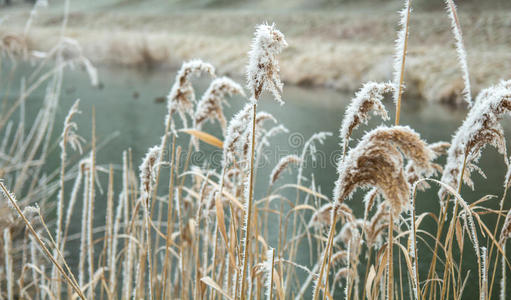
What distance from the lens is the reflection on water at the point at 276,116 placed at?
21.2 ft

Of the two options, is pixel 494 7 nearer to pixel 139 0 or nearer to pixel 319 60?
pixel 319 60

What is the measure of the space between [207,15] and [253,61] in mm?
35639

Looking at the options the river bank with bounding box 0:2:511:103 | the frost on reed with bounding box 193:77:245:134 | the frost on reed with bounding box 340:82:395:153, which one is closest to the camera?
the frost on reed with bounding box 340:82:395:153

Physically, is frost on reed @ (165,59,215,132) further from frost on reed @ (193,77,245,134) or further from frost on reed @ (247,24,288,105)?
frost on reed @ (247,24,288,105)

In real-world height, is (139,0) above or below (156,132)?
above

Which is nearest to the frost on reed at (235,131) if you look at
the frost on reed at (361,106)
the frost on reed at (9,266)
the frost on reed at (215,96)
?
the frost on reed at (215,96)

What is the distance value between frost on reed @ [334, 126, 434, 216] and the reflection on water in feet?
10.9

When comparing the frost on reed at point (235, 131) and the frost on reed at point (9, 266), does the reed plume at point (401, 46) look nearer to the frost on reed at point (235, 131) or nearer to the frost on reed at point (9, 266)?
the frost on reed at point (235, 131)

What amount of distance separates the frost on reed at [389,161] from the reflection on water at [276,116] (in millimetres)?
3329

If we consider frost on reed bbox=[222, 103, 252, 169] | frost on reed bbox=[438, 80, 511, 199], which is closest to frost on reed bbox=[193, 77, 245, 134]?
frost on reed bbox=[222, 103, 252, 169]

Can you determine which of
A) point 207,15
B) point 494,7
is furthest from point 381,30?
point 207,15

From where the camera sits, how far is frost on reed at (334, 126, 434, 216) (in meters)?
0.98

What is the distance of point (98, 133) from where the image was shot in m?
9.90

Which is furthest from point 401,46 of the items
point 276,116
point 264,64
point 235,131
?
point 276,116
